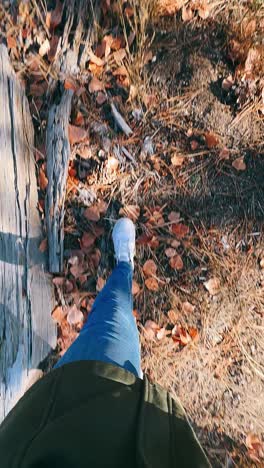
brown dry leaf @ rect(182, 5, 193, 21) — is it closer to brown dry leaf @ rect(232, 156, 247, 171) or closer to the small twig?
the small twig

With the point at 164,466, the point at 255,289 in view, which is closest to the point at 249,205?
the point at 255,289

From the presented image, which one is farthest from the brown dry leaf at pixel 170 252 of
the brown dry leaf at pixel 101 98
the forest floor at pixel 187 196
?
the brown dry leaf at pixel 101 98

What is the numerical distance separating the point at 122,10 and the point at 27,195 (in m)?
1.21

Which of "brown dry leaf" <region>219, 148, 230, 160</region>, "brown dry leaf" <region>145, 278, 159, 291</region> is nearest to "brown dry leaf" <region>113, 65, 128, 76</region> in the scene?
"brown dry leaf" <region>219, 148, 230, 160</region>

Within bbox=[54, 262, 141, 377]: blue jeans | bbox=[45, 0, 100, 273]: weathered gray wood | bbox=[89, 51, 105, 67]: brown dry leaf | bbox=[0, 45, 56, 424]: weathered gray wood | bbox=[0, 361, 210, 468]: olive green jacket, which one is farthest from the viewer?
bbox=[89, 51, 105, 67]: brown dry leaf

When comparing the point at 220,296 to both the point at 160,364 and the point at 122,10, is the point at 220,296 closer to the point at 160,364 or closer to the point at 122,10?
the point at 160,364

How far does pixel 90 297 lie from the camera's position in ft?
7.64

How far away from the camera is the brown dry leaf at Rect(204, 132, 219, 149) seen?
2420 mm

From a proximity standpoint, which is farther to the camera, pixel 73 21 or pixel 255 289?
pixel 255 289

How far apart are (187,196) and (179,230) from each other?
216 mm

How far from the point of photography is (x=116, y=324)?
1860 mm

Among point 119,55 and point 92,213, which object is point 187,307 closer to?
point 92,213

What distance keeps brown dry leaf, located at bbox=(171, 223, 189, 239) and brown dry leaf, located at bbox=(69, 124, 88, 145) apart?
0.75 m

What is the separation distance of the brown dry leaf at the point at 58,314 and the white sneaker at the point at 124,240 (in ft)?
1.44
